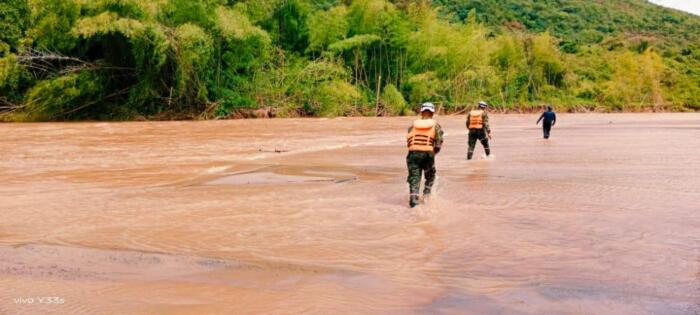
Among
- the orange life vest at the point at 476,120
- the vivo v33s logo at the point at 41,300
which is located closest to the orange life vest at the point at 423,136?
the vivo v33s logo at the point at 41,300

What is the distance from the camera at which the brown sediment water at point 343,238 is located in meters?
4.44

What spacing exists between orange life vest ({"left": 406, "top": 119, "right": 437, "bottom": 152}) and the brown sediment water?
0.75 metres

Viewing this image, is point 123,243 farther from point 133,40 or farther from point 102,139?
point 133,40

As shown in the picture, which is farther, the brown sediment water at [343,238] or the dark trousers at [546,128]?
the dark trousers at [546,128]

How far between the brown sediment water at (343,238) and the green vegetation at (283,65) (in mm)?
16685

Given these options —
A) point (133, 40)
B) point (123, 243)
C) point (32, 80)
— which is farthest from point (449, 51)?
point (123, 243)

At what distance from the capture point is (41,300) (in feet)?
14.1

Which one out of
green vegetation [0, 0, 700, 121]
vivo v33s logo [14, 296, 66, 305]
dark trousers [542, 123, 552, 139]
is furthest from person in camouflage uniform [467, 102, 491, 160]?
green vegetation [0, 0, 700, 121]

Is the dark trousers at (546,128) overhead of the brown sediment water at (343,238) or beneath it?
overhead

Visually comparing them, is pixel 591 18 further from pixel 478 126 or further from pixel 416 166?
pixel 416 166

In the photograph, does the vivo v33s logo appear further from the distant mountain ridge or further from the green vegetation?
the distant mountain ridge

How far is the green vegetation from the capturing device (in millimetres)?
28172

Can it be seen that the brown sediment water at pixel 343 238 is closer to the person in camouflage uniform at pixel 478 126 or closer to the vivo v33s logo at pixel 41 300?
the vivo v33s logo at pixel 41 300

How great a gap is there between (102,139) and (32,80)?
1274cm
